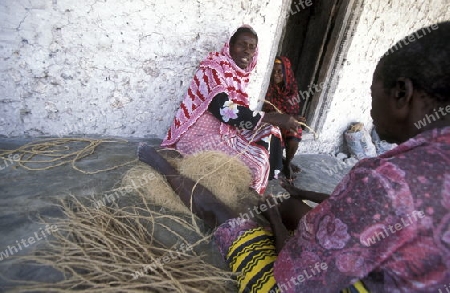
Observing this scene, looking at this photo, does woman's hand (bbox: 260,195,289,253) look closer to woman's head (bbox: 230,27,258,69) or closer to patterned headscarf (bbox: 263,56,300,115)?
woman's head (bbox: 230,27,258,69)

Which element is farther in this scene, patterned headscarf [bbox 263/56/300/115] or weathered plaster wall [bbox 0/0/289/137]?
patterned headscarf [bbox 263/56/300/115]

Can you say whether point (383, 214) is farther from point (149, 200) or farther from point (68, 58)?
point (68, 58)

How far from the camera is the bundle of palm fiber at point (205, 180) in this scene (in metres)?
2.22

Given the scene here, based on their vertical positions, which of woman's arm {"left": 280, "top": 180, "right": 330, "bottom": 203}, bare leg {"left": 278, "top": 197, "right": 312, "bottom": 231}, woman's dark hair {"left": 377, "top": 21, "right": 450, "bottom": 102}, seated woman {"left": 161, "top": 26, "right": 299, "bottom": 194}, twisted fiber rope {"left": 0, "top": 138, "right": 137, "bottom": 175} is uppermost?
woman's dark hair {"left": 377, "top": 21, "right": 450, "bottom": 102}

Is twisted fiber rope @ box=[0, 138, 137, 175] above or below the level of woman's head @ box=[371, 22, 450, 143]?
below

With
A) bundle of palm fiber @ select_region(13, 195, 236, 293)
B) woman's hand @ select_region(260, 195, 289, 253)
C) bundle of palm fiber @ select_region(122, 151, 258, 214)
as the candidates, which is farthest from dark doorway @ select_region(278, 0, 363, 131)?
bundle of palm fiber @ select_region(13, 195, 236, 293)

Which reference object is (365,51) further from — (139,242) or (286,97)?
(139,242)

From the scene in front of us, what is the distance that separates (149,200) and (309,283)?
1413mm

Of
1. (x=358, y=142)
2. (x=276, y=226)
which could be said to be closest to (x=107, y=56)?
(x=276, y=226)

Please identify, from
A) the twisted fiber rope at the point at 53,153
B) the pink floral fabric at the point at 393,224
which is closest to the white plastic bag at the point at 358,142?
the twisted fiber rope at the point at 53,153

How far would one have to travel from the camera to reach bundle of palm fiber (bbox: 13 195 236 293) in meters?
1.43

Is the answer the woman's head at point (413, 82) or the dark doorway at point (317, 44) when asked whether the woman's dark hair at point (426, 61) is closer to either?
the woman's head at point (413, 82)

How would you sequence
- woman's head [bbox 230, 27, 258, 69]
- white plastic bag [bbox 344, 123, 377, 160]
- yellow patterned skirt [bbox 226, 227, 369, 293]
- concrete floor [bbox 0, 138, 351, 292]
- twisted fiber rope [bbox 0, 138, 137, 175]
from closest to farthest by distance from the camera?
yellow patterned skirt [bbox 226, 227, 369, 293], concrete floor [bbox 0, 138, 351, 292], twisted fiber rope [bbox 0, 138, 137, 175], woman's head [bbox 230, 27, 258, 69], white plastic bag [bbox 344, 123, 377, 160]

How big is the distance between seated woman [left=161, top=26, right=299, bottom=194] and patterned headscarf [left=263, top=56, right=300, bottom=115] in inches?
37.5
